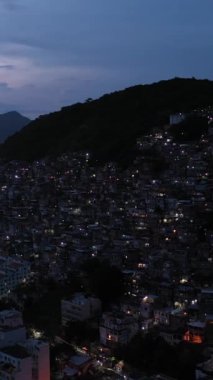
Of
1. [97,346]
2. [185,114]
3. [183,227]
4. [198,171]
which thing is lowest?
[97,346]

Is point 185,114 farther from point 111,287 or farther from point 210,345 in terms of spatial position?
point 210,345

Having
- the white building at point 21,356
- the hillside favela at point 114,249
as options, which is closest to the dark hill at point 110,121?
the hillside favela at point 114,249

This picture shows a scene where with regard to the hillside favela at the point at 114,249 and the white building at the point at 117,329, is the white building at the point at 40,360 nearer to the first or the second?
the hillside favela at the point at 114,249

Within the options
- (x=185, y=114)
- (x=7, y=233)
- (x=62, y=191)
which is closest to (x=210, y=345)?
(x=7, y=233)

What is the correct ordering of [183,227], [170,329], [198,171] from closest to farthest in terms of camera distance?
[170,329], [183,227], [198,171]

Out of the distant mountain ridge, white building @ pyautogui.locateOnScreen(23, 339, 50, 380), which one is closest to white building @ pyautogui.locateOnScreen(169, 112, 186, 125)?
white building @ pyautogui.locateOnScreen(23, 339, 50, 380)

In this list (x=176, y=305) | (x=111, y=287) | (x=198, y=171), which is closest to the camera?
(x=176, y=305)

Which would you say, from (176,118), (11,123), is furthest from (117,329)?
(11,123)
